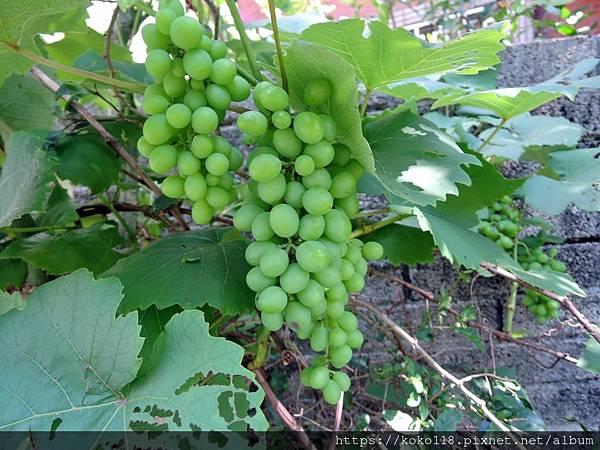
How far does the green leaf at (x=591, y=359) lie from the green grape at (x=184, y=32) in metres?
0.80

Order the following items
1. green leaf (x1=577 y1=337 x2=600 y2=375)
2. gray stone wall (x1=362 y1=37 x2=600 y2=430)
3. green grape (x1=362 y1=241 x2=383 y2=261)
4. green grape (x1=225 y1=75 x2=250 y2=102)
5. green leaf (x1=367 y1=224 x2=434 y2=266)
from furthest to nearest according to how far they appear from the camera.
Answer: gray stone wall (x1=362 y1=37 x2=600 y2=430)
green leaf (x1=367 y1=224 x2=434 y2=266)
green leaf (x1=577 y1=337 x2=600 y2=375)
green grape (x1=362 y1=241 x2=383 y2=261)
green grape (x1=225 y1=75 x2=250 y2=102)

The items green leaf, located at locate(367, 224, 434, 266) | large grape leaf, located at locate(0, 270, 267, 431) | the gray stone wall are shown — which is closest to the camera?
large grape leaf, located at locate(0, 270, 267, 431)

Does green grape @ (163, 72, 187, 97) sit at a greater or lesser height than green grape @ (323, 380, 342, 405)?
greater

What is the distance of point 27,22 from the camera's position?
64 centimetres

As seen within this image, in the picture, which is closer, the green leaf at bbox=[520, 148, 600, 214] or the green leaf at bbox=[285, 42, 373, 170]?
the green leaf at bbox=[285, 42, 373, 170]

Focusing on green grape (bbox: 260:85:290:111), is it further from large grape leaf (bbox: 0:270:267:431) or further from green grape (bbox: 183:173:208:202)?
large grape leaf (bbox: 0:270:267:431)

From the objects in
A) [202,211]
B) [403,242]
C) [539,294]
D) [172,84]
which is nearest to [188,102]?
[172,84]

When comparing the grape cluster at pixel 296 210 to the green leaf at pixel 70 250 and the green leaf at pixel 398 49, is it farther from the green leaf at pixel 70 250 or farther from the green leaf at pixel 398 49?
the green leaf at pixel 70 250

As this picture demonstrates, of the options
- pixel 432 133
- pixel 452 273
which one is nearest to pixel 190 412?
pixel 432 133

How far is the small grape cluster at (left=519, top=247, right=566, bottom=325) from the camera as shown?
3.47 feet

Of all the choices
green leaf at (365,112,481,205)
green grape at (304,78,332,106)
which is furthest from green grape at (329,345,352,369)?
green grape at (304,78,332,106)

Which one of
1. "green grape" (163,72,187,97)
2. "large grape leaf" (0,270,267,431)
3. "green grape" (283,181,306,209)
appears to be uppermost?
"green grape" (163,72,187,97)

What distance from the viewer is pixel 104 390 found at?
53 cm

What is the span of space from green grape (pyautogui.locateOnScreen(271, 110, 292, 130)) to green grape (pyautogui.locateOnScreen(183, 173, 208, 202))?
0.38ft
